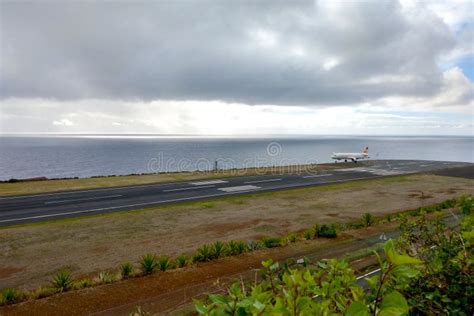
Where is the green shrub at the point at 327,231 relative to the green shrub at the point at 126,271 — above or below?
above

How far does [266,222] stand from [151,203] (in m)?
10.6

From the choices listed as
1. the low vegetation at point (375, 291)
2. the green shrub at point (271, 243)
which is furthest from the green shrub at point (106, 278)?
the low vegetation at point (375, 291)

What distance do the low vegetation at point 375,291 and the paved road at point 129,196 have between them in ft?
75.6

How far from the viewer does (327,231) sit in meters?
15.7

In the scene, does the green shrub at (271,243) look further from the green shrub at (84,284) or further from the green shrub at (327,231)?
the green shrub at (84,284)

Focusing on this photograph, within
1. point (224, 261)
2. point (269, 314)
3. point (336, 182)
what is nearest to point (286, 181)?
point (336, 182)

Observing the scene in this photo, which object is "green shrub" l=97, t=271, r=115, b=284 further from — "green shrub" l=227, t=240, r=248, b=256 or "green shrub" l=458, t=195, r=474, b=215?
"green shrub" l=458, t=195, r=474, b=215

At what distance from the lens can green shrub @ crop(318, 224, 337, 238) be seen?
51.1 feet

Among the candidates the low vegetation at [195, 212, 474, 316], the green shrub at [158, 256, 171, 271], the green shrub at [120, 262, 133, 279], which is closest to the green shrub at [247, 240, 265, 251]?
the green shrub at [158, 256, 171, 271]

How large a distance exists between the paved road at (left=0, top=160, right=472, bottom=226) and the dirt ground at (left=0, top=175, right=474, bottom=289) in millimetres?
2517

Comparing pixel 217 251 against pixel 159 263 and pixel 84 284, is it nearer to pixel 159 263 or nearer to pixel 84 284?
pixel 159 263

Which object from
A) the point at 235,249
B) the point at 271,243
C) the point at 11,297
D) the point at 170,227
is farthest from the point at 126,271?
the point at 170,227

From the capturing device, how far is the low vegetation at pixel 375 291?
4.50 ft

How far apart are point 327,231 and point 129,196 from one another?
62.4ft
